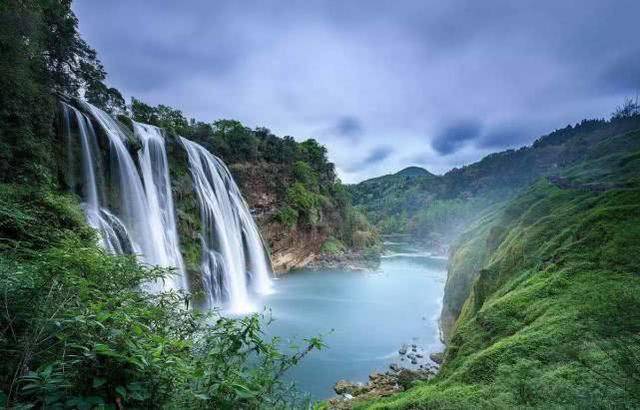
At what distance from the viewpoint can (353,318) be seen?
60.9 feet

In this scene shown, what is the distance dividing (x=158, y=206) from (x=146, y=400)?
53.5ft

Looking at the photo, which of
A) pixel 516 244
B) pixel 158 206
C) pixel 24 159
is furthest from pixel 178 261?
pixel 516 244

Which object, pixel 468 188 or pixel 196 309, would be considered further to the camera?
pixel 468 188

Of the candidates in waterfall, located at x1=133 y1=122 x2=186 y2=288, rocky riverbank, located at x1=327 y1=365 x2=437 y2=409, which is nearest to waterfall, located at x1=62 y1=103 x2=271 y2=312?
waterfall, located at x1=133 y1=122 x2=186 y2=288

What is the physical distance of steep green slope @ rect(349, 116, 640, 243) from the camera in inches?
2874

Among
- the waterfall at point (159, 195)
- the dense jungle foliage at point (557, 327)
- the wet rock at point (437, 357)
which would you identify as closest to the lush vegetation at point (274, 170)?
the waterfall at point (159, 195)

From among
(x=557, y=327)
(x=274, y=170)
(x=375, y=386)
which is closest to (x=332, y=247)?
(x=274, y=170)

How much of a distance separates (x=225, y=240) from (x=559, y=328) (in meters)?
20.0

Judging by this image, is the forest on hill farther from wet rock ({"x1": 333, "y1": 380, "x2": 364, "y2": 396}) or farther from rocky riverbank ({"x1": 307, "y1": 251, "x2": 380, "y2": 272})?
rocky riverbank ({"x1": 307, "y1": 251, "x2": 380, "y2": 272})

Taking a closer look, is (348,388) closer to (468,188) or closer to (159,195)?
(159,195)

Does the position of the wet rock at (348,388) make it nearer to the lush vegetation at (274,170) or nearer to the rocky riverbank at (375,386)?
the rocky riverbank at (375,386)

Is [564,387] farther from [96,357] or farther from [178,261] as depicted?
[178,261]

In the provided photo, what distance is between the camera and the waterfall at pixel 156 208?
1384 centimetres

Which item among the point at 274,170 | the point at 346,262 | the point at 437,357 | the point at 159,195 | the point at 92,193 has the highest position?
the point at 274,170
